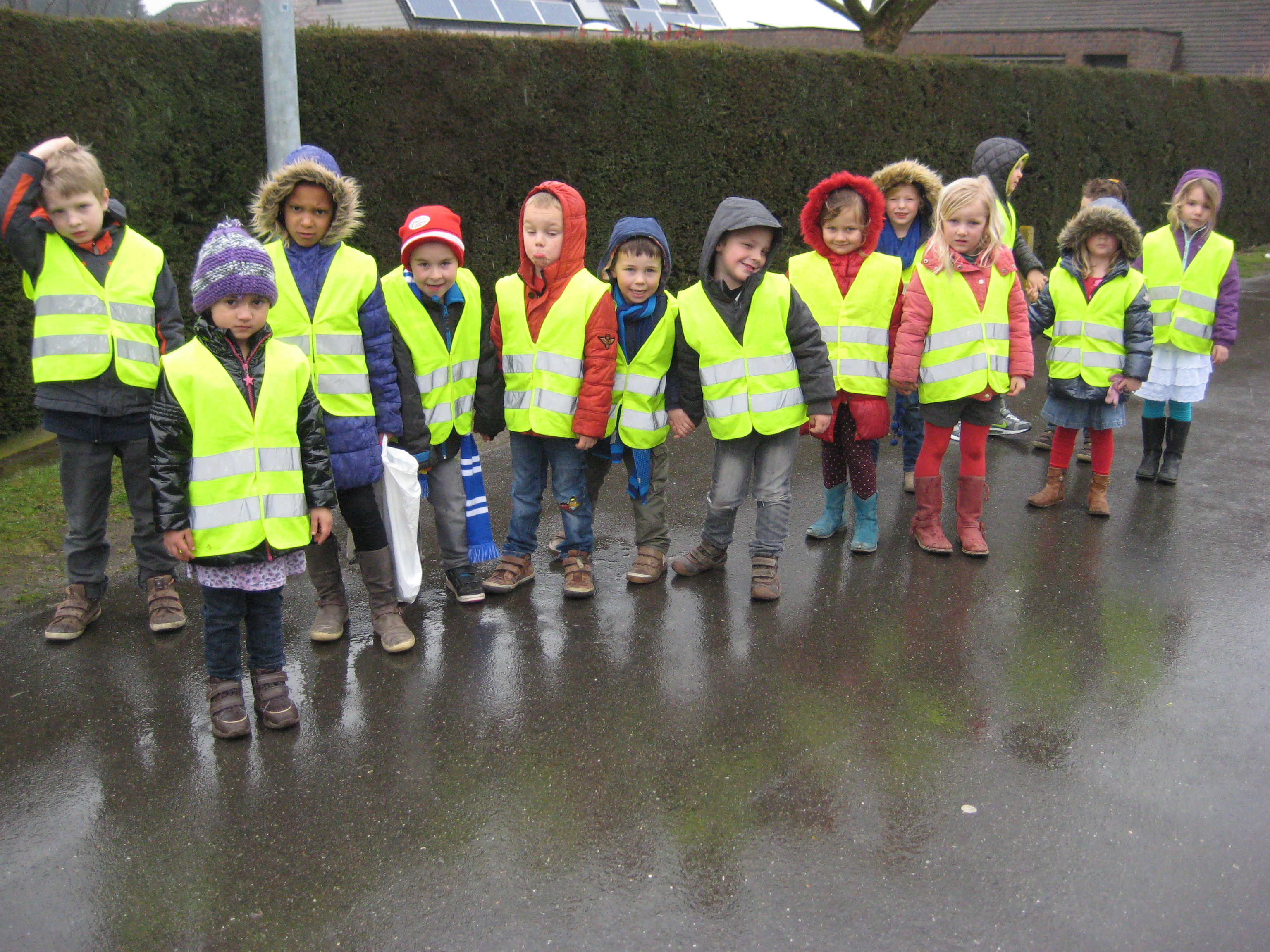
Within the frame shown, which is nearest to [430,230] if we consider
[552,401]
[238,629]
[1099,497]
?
[552,401]

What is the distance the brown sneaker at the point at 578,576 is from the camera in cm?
495

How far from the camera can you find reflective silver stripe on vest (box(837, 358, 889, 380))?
17.5 feet

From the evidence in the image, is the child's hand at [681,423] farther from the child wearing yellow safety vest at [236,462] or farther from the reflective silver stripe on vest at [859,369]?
the child wearing yellow safety vest at [236,462]

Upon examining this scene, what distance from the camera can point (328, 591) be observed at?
180 inches

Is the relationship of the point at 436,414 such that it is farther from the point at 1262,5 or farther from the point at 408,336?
the point at 1262,5

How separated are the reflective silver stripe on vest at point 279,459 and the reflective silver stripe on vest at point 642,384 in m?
1.68

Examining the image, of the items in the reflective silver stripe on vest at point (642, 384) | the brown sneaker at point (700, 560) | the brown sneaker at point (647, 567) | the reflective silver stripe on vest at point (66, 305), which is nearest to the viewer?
the reflective silver stripe on vest at point (66, 305)

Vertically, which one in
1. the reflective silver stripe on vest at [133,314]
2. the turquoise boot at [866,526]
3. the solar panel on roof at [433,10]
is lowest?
the turquoise boot at [866,526]

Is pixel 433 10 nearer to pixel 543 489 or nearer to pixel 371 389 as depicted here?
pixel 543 489

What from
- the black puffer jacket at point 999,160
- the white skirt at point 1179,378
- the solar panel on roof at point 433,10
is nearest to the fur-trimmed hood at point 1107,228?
the black puffer jacket at point 999,160

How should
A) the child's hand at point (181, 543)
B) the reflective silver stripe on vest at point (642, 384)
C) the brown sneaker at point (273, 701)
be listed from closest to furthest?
1. the child's hand at point (181, 543)
2. the brown sneaker at point (273, 701)
3. the reflective silver stripe on vest at point (642, 384)

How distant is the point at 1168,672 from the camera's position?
428cm

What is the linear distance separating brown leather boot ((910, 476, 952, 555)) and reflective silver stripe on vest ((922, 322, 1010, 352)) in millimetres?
691

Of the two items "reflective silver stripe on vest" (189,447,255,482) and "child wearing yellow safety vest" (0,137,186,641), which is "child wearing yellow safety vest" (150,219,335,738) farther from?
"child wearing yellow safety vest" (0,137,186,641)
